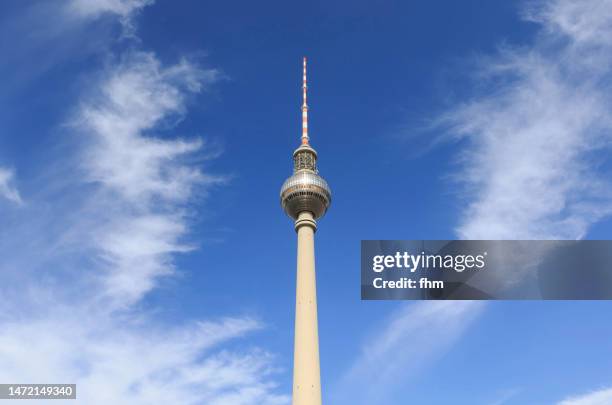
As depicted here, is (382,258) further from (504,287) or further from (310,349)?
(310,349)

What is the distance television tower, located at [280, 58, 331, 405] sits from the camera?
9575cm

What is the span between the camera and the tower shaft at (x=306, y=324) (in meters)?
94.6

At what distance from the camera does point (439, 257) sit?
57000 mm

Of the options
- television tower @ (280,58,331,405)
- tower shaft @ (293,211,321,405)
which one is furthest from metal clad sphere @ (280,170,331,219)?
tower shaft @ (293,211,321,405)

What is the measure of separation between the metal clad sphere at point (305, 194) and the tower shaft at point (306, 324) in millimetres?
1684

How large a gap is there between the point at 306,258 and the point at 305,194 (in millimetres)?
11948

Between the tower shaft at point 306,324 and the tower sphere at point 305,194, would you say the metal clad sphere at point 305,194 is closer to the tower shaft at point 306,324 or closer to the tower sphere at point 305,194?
the tower sphere at point 305,194

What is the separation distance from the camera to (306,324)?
100m

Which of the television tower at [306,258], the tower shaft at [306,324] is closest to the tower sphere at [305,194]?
the television tower at [306,258]

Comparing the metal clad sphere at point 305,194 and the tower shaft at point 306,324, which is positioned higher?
the metal clad sphere at point 305,194

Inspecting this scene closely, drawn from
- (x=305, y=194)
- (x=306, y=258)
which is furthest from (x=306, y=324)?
(x=305, y=194)

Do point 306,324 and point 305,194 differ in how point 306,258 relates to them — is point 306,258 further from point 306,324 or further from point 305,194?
point 306,324

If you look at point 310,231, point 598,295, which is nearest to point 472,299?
point 598,295

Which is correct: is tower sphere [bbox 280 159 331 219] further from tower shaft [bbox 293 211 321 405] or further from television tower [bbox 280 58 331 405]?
tower shaft [bbox 293 211 321 405]
